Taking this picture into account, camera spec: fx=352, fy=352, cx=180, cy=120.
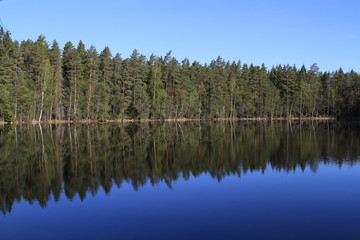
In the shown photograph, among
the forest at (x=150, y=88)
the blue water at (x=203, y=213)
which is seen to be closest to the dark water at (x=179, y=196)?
the blue water at (x=203, y=213)

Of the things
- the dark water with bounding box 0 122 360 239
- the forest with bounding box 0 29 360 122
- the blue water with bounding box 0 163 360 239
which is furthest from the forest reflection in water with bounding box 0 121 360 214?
the forest with bounding box 0 29 360 122

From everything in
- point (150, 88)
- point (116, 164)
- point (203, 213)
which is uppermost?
point (150, 88)

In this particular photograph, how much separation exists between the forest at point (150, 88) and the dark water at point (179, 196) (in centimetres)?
4541

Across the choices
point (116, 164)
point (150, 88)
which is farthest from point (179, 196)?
point (150, 88)

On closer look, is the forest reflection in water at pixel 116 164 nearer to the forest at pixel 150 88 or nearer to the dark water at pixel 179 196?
the dark water at pixel 179 196

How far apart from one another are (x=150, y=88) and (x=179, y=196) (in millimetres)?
76168

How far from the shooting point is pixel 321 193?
45.0 ft

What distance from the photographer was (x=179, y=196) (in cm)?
1327

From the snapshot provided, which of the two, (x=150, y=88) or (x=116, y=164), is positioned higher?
(x=150, y=88)

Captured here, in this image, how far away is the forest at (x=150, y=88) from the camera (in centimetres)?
6675

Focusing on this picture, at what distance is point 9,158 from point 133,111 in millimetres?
63239

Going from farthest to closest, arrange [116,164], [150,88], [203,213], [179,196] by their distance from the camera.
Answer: [150,88], [116,164], [179,196], [203,213]

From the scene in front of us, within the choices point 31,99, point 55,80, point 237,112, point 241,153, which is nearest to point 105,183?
point 241,153

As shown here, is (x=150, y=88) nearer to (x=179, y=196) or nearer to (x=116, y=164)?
(x=116, y=164)
